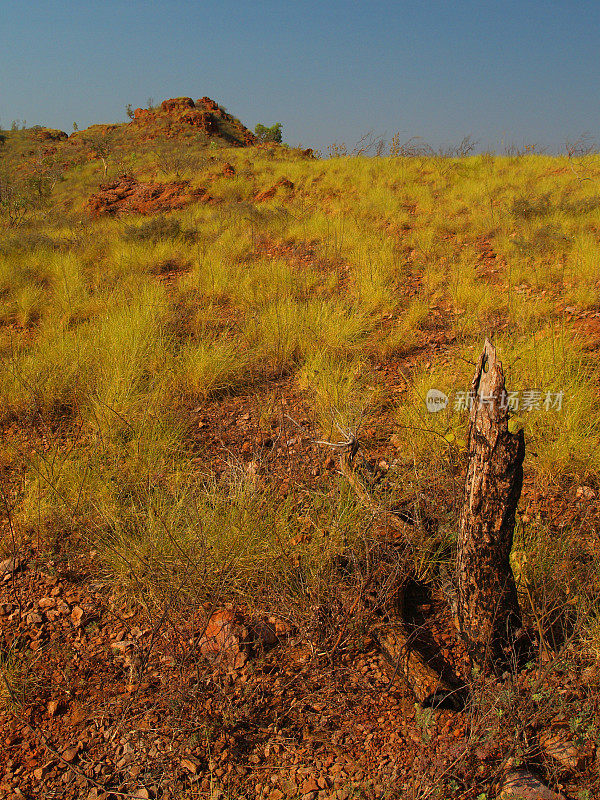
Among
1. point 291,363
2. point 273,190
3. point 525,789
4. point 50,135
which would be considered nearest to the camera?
point 525,789

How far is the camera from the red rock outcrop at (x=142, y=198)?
939 cm

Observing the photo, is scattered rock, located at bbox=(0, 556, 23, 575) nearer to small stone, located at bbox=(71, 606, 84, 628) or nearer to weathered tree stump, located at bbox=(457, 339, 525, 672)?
small stone, located at bbox=(71, 606, 84, 628)

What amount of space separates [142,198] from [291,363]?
770 cm

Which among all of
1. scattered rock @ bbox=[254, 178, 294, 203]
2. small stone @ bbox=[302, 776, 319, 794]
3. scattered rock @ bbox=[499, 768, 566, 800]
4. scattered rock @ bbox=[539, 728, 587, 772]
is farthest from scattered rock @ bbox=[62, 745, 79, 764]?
scattered rock @ bbox=[254, 178, 294, 203]

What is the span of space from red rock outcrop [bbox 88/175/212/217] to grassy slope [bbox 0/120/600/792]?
1.34 m

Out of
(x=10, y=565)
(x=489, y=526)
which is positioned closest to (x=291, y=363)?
(x=10, y=565)

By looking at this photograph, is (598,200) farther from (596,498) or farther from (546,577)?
(546,577)

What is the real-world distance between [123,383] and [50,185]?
1281cm

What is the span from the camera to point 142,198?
32.1 feet

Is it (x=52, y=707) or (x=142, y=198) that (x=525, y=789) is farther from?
(x=142, y=198)

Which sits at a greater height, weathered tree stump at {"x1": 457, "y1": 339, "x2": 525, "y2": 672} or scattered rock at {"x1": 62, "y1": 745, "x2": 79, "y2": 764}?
weathered tree stump at {"x1": 457, "y1": 339, "x2": 525, "y2": 672}

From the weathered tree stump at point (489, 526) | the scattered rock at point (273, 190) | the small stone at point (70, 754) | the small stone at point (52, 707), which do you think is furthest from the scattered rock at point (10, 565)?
the scattered rock at point (273, 190)

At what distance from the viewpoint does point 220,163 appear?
11438 millimetres

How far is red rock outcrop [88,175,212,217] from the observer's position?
9391 millimetres
